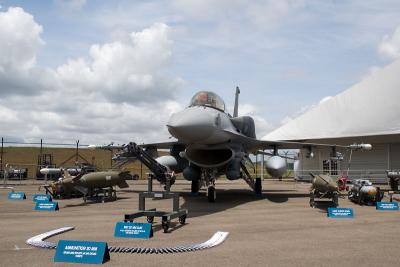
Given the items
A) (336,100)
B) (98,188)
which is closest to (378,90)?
(336,100)

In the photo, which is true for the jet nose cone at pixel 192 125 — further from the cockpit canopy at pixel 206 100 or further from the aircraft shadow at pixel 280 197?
the aircraft shadow at pixel 280 197

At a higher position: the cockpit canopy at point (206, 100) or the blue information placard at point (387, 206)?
the cockpit canopy at point (206, 100)

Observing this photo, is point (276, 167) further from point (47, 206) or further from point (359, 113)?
point (359, 113)

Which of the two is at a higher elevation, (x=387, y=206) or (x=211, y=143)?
(x=211, y=143)

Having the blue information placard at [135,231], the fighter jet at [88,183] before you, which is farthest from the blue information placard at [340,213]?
the fighter jet at [88,183]

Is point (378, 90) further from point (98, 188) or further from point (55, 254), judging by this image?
point (55, 254)

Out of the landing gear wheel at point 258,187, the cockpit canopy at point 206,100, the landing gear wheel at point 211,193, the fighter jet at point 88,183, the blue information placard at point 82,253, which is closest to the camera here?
the blue information placard at point 82,253

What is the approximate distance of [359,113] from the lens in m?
32.7

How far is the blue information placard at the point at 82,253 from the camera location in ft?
17.6

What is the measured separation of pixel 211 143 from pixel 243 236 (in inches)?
222

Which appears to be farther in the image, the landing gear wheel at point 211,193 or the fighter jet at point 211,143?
the landing gear wheel at point 211,193

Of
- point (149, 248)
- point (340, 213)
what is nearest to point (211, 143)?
point (340, 213)

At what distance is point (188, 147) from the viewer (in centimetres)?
1410

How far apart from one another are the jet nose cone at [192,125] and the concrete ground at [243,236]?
7.32 ft
